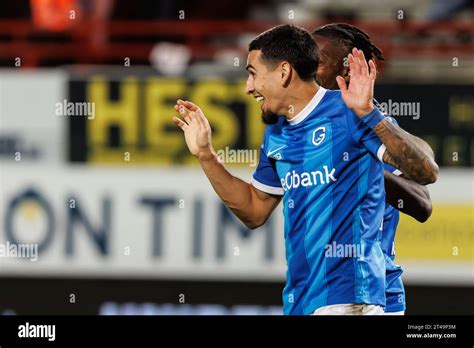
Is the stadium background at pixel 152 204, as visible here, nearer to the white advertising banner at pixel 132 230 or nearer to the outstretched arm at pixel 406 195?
the white advertising banner at pixel 132 230

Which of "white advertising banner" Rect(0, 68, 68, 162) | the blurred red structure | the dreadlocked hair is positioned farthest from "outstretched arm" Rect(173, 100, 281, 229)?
the blurred red structure

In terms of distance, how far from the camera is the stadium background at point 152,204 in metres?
10.8

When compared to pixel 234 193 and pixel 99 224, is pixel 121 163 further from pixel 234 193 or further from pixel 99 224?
pixel 234 193

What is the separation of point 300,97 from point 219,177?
23.3 inches

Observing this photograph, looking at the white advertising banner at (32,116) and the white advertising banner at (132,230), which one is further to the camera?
the white advertising banner at (132,230)

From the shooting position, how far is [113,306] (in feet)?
35.9

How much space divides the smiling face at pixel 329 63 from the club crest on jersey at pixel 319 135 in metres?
0.36

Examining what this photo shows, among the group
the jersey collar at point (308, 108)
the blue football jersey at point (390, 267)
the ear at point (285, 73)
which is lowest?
the blue football jersey at point (390, 267)

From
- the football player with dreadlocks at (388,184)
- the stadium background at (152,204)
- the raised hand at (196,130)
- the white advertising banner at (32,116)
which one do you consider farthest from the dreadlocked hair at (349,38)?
the white advertising banner at (32,116)

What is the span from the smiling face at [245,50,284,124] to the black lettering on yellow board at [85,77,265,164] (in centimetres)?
520

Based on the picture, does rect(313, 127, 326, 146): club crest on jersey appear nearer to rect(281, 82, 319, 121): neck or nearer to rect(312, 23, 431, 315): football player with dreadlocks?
rect(281, 82, 319, 121): neck

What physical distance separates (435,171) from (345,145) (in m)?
0.49

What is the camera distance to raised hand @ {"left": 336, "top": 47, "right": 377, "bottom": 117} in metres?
5.15

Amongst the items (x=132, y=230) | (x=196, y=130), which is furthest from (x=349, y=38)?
(x=132, y=230)
